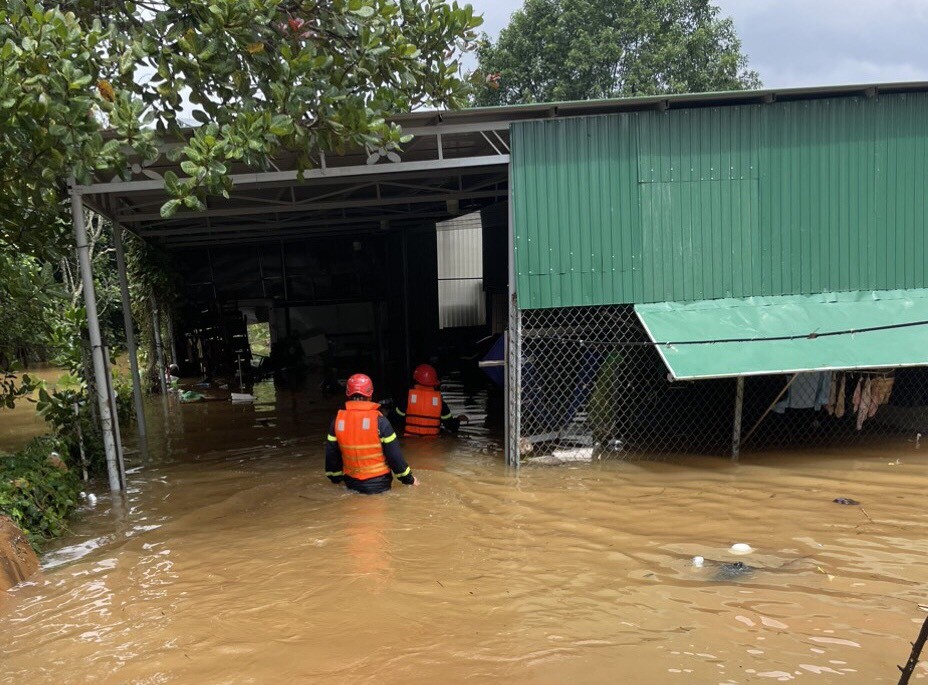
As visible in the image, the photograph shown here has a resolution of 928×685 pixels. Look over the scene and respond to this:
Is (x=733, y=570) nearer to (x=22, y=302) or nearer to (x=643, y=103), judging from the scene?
(x=643, y=103)

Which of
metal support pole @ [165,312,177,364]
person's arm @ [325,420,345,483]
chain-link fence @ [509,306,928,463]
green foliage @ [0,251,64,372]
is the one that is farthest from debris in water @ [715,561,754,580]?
metal support pole @ [165,312,177,364]

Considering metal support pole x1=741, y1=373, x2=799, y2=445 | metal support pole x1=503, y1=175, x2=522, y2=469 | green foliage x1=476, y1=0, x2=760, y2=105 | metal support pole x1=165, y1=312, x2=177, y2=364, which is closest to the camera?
metal support pole x1=741, y1=373, x2=799, y2=445

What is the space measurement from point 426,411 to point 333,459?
261 cm

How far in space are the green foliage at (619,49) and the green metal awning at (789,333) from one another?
16609mm

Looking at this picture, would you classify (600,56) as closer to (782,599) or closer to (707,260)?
(707,260)

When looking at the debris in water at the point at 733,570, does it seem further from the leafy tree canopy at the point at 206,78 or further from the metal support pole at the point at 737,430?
the leafy tree canopy at the point at 206,78

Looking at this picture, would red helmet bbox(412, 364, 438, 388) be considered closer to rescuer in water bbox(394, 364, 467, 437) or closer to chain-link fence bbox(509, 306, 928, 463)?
rescuer in water bbox(394, 364, 467, 437)

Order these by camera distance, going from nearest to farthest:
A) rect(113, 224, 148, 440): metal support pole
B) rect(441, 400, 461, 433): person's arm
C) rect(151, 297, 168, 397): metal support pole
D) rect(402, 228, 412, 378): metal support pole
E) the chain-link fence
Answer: the chain-link fence < rect(441, 400, 461, 433): person's arm < rect(113, 224, 148, 440): metal support pole < rect(151, 297, 168, 397): metal support pole < rect(402, 228, 412, 378): metal support pole

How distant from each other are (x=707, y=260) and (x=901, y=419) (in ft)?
13.1

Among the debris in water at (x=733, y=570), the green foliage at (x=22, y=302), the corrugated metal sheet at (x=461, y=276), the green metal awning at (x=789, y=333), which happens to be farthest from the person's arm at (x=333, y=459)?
the corrugated metal sheet at (x=461, y=276)

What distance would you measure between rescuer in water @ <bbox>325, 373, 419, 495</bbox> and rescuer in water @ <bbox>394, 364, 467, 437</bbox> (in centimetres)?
233

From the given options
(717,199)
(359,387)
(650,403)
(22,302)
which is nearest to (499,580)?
Result: (359,387)

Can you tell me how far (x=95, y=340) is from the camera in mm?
7520

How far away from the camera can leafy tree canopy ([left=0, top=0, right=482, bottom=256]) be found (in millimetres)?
4898
